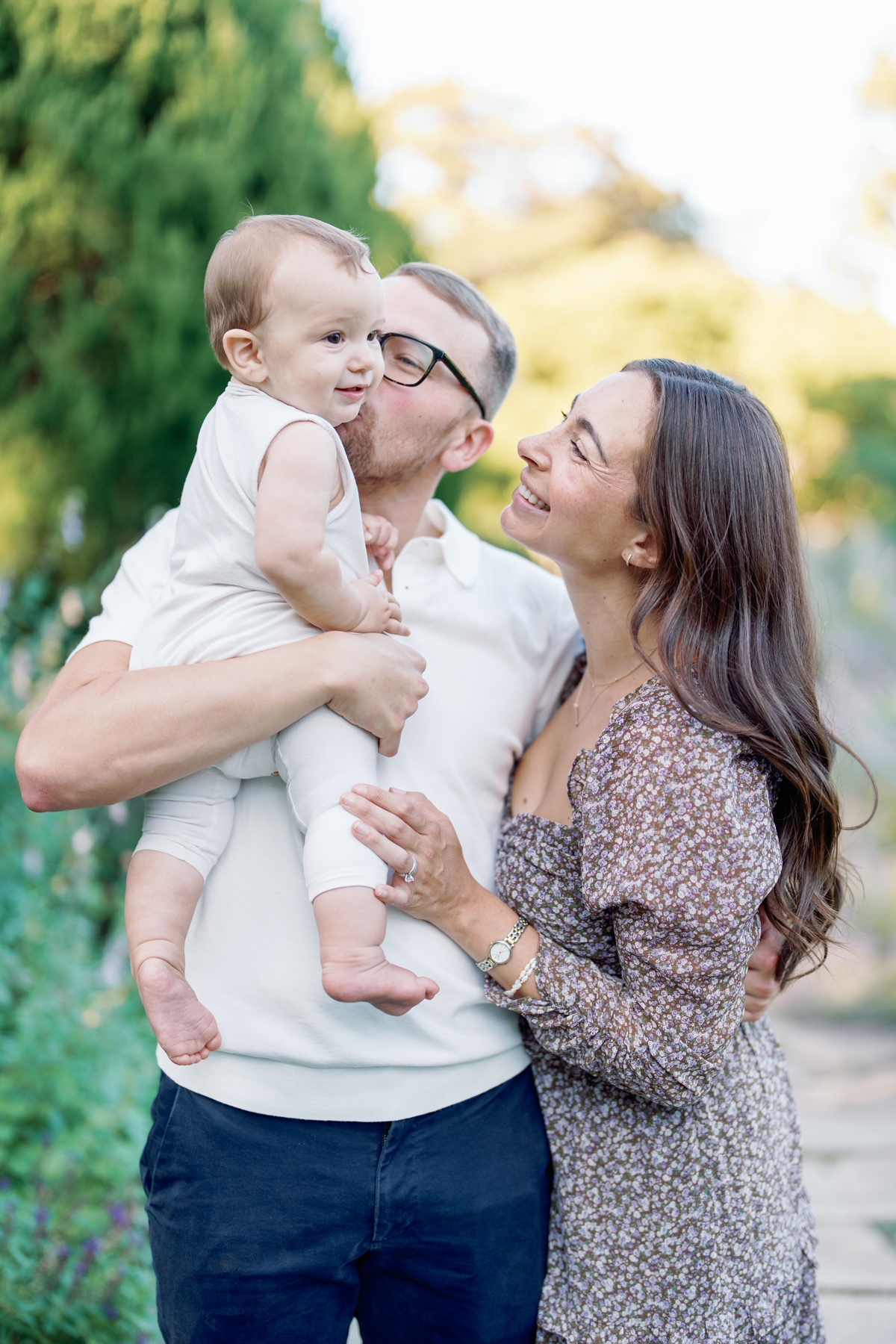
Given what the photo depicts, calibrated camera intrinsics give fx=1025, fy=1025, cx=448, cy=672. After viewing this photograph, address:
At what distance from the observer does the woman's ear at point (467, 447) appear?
1.91 m

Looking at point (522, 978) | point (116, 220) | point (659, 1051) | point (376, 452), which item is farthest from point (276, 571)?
point (116, 220)

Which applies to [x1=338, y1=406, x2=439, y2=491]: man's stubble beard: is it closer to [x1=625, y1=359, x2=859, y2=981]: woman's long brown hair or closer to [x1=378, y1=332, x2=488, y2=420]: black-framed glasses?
[x1=378, y1=332, x2=488, y2=420]: black-framed glasses

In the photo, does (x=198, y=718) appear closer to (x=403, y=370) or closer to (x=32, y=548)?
(x=403, y=370)

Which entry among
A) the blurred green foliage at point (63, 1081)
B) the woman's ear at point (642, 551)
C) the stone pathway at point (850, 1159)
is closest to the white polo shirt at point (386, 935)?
the woman's ear at point (642, 551)

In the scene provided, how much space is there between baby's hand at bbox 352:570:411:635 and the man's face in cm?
29

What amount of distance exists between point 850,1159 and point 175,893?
3405 millimetres

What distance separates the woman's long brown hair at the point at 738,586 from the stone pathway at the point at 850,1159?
6.29 feet

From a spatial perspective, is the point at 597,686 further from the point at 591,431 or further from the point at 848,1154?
the point at 848,1154

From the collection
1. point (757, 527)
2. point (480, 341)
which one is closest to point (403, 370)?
point (480, 341)

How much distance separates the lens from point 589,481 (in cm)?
162

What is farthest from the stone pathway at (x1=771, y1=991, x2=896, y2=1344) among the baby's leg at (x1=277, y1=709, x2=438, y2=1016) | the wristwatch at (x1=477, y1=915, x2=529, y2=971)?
the baby's leg at (x1=277, y1=709, x2=438, y2=1016)

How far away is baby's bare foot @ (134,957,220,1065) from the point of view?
1329 mm

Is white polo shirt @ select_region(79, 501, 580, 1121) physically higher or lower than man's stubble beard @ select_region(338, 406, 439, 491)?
lower

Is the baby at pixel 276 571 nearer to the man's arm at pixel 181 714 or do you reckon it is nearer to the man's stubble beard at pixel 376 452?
the man's arm at pixel 181 714
